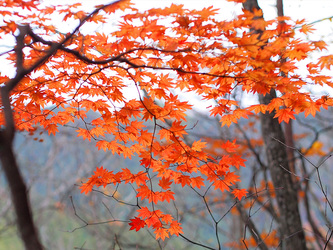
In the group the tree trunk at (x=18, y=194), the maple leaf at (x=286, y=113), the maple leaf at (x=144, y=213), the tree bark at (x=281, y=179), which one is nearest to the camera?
the tree trunk at (x=18, y=194)

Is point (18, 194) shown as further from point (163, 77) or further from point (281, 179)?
point (281, 179)

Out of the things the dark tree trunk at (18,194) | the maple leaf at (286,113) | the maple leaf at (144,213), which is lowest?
the dark tree trunk at (18,194)

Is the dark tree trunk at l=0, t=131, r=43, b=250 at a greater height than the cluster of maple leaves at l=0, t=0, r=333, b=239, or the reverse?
the cluster of maple leaves at l=0, t=0, r=333, b=239

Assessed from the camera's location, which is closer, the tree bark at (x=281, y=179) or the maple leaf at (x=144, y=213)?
the maple leaf at (x=144, y=213)

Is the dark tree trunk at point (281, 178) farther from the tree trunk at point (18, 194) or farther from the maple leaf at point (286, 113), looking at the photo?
the tree trunk at point (18, 194)

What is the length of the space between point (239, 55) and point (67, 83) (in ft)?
4.98

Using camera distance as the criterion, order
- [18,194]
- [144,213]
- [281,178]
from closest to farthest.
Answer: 1. [18,194]
2. [144,213]
3. [281,178]

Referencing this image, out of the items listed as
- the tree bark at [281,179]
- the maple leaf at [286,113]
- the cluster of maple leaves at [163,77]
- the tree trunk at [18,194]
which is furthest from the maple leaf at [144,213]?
the tree bark at [281,179]

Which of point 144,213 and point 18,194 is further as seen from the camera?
point 144,213

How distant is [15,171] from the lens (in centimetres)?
148

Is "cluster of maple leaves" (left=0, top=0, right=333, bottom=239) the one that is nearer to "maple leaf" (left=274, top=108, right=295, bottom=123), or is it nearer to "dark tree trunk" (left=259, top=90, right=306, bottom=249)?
"maple leaf" (left=274, top=108, right=295, bottom=123)

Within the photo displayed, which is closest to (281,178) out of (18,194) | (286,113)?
(286,113)

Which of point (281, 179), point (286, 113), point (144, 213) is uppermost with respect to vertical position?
point (281, 179)

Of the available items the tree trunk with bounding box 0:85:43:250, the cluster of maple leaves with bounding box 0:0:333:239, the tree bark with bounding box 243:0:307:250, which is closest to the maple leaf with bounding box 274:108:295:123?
the cluster of maple leaves with bounding box 0:0:333:239
